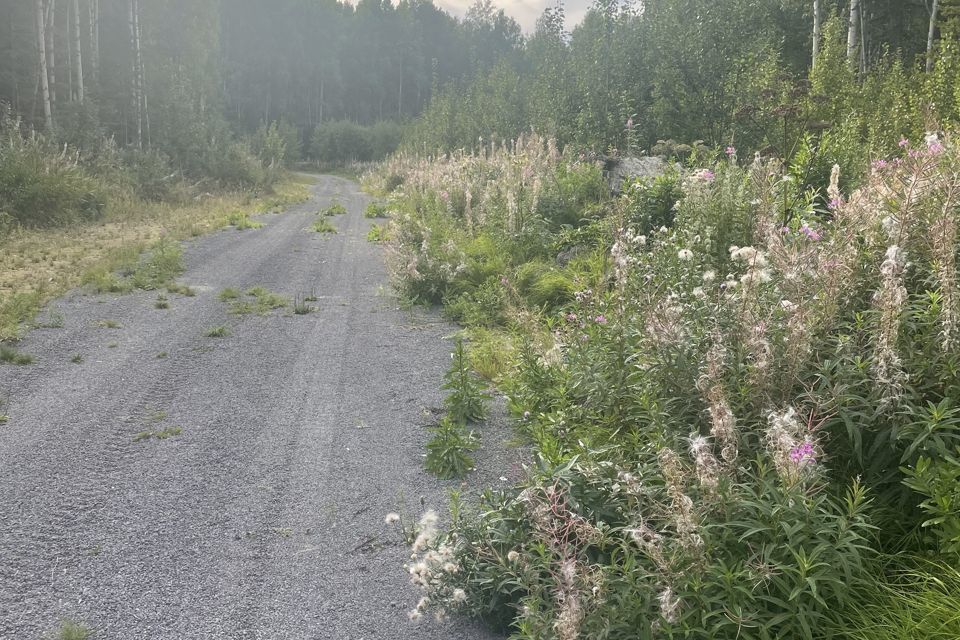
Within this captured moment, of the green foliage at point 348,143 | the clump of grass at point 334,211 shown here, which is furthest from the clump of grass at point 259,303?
the green foliage at point 348,143

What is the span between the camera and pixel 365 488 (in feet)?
13.0

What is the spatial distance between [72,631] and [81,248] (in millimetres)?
10470

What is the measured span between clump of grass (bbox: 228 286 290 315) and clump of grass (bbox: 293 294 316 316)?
0.47 ft

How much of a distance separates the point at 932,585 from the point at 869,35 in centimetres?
3420

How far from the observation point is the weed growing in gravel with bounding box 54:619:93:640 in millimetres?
2600

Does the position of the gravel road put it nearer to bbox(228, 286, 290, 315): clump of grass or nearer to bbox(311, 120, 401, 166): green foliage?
bbox(228, 286, 290, 315): clump of grass

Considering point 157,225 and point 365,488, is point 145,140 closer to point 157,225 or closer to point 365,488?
point 157,225

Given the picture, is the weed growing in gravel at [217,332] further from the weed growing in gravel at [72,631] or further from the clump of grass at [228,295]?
the weed growing in gravel at [72,631]

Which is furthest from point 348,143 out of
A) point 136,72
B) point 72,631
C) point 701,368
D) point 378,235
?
point 72,631

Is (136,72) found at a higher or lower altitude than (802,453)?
higher

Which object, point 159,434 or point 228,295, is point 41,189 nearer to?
point 228,295

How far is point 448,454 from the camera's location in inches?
166

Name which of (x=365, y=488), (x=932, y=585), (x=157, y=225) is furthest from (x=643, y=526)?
(x=157, y=225)

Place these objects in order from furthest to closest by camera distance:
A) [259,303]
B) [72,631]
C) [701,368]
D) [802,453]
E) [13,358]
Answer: [259,303]
[13,358]
[701,368]
[72,631]
[802,453]
